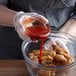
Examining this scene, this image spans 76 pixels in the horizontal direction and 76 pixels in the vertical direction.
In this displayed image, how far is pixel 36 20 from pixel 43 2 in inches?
8.8

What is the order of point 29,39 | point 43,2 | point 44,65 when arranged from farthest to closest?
point 43,2 < point 29,39 < point 44,65

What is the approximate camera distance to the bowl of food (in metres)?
0.55

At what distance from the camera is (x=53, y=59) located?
0.62m

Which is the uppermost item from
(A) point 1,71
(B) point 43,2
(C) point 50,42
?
(B) point 43,2

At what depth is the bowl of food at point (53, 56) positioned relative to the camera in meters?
0.55

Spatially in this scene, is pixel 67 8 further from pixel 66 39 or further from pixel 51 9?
pixel 66 39

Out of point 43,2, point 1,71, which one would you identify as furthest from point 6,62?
point 43,2

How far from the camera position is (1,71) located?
679mm

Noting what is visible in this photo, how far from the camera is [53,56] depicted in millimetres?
628

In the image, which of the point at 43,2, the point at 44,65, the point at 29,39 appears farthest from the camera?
Result: the point at 43,2

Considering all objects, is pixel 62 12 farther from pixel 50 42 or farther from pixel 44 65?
pixel 44 65

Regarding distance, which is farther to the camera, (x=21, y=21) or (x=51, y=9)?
(x=51, y=9)

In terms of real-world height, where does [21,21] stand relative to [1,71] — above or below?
above

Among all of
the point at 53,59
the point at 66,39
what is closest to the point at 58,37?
the point at 66,39
